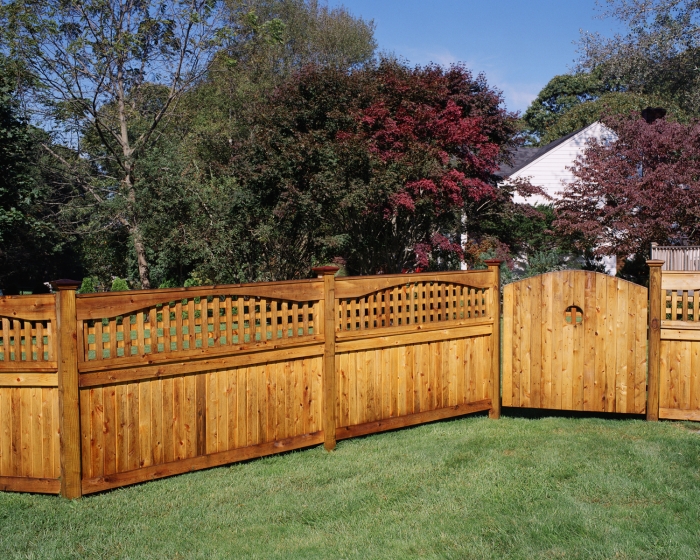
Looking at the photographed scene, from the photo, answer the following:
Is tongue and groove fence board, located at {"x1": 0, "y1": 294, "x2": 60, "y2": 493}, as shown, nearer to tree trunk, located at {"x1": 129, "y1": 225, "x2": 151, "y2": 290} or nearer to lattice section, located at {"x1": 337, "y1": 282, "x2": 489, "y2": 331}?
lattice section, located at {"x1": 337, "y1": 282, "x2": 489, "y2": 331}

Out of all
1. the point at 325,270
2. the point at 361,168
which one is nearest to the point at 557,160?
the point at 361,168

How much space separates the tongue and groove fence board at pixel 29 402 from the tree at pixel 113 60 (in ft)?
35.3

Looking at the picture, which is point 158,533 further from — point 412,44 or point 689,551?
point 412,44

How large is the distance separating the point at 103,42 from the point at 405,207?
9532mm

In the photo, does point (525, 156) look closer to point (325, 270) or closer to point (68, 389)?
point (325, 270)

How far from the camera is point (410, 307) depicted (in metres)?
6.25

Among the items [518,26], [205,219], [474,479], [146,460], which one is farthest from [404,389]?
[518,26]

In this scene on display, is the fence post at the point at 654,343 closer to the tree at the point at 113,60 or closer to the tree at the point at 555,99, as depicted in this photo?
the tree at the point at 113,60

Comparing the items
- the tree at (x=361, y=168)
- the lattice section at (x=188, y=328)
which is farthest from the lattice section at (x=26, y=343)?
the tree at (x=361, y=168)

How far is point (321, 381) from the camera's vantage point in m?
5.69

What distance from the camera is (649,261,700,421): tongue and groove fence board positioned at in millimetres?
6324

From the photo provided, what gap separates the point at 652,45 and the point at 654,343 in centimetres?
2210

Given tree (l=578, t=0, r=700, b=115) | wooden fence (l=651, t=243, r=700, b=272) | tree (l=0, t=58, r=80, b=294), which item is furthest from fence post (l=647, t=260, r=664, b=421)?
tree (l=578, t=0, r=700, b=115)

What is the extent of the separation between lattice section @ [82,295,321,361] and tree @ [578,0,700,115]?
2241cm
